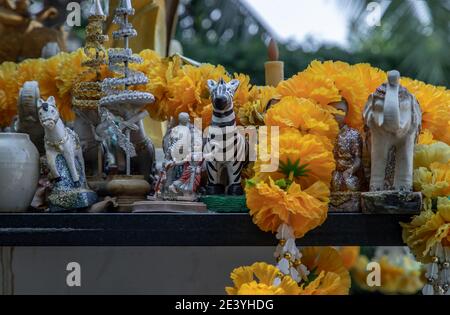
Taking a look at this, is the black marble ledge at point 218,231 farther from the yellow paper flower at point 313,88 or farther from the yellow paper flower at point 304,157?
the yellow paper flower at point 313,88

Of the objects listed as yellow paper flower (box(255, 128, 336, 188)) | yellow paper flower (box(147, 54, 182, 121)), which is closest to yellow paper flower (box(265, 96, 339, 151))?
yellow paper flower (box(255, 128, 336, 188))

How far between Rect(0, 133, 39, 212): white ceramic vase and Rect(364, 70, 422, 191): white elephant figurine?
78 cm

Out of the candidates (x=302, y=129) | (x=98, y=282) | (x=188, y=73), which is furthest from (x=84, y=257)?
(x=302, y=129)

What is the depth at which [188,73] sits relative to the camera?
2023mm

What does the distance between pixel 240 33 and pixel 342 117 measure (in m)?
5.28

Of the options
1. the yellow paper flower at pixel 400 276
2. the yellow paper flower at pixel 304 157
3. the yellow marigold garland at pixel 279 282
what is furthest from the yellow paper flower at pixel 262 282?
the yellow paper flower at pixel 400 276

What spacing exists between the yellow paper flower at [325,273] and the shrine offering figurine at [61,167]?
53 cm

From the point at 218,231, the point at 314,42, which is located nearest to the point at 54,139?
the point at 218,231

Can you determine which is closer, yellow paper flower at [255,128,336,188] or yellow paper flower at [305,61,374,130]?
yellow paper flower at [255,128,336,188]

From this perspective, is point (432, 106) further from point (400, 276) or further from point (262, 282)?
point (400, 276)

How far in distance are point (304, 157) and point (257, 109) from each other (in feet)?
0.91

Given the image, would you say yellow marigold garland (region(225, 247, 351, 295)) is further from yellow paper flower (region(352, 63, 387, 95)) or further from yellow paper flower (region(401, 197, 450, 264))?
yellow paper flower (region(352, 63, 387, 95))

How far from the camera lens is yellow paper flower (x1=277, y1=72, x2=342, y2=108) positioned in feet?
5.97

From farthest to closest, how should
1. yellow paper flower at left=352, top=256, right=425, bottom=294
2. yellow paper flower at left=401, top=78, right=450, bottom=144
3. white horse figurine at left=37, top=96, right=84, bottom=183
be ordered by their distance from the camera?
1. yellow paper flower at left=352, top=256, right=425, bottom=294
2. yellow paper flower at left=401, top=78, right=450, bottom=144
3. white horse figurine at left=37, top=96, right=84, bottom=183
